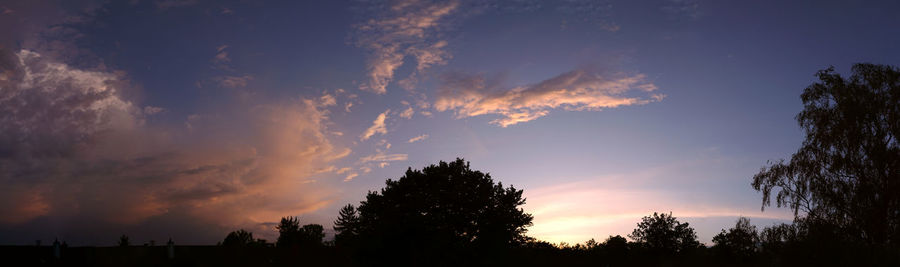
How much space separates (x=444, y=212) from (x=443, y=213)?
6.3 inches

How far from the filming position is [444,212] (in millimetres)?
44938

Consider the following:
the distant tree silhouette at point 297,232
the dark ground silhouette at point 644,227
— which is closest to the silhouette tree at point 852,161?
the dark ground silhouette at point 644,227

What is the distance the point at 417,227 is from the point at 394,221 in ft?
6.20

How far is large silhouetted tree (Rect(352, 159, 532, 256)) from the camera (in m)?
44.0

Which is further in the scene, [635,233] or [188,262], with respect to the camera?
[635,233]

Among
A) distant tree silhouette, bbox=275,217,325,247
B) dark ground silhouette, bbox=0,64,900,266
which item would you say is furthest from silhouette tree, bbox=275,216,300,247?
dark ground silhouette, bbox=0,64,900,266

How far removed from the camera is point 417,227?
43969mm

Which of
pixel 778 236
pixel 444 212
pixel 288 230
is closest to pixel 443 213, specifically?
pixel 444 212

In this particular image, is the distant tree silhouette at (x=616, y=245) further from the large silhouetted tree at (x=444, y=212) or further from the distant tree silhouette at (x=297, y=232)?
the distant tree silhouette at (x=297, y=232)

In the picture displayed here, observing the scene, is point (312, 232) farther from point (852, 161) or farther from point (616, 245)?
point (852, 161)

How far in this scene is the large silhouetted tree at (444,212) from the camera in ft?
144

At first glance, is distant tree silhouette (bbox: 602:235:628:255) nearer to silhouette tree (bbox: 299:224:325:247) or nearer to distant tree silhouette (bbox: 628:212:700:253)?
distant tree silhouette (bbox: 628:212:700:253)

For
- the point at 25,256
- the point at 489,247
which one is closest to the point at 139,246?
the point at 25,256

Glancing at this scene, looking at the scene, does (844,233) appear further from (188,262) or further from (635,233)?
(188,262)
